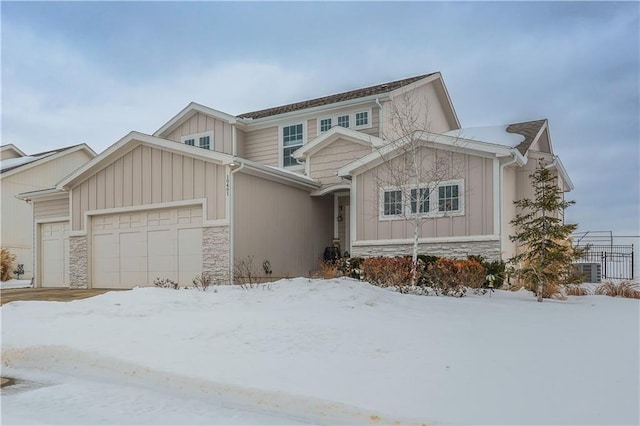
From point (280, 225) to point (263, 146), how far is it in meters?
5.86

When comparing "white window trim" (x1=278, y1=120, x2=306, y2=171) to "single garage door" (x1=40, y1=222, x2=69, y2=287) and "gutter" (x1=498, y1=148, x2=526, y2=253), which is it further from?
"single garage door" (x1=40, y1=222, x2=69, y2=287)

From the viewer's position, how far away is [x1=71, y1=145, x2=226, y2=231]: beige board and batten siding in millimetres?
12844

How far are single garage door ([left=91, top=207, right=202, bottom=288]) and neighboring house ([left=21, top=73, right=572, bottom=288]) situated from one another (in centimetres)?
3

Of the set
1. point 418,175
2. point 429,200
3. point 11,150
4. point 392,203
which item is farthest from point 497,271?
point 11,150

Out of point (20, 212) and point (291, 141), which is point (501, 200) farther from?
point (20, 212)

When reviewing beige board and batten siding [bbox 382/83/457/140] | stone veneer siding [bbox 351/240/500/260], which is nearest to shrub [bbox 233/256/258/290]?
stone veneer siding [bbox 351/240/500/260]

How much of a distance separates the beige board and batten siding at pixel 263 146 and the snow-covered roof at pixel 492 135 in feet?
22.9

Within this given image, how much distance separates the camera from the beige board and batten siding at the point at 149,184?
12.8 meters

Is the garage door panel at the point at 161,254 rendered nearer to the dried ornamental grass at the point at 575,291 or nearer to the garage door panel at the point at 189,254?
the garage door panel at the point at 189,254

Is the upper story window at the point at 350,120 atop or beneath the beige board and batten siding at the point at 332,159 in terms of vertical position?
atop

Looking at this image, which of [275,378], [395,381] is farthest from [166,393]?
[395,381]

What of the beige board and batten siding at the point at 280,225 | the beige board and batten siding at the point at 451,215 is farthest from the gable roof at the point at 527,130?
the beige board and batten siding at the point at 280,225

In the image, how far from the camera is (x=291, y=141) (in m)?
18.6

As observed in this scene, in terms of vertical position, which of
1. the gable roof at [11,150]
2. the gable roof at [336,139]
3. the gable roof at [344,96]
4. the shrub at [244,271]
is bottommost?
the shrub at [244,271]
